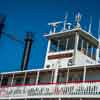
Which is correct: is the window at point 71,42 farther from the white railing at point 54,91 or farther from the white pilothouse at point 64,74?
the white railing at point 54,91

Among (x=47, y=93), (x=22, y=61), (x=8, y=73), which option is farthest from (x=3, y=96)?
(x=22, y=61)

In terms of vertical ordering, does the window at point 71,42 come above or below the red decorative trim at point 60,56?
above

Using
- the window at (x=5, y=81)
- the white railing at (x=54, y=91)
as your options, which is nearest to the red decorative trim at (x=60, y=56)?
the white railing at (x=54, y=91)

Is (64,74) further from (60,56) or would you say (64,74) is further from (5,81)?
(5,81)

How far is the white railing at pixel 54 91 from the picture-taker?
1158 inches

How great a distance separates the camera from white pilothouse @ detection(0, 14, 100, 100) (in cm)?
3122

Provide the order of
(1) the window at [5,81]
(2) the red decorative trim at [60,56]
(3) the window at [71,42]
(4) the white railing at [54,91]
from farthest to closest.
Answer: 1. (1) the window at [5,81]
2. (3) the window at [71,42]
3. (2) the red decorative trim at [60,56]
4. (4) the white railing at [54,91]

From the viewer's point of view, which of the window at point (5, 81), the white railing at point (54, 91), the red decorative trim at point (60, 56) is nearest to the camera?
the white railing at point (54, 91)

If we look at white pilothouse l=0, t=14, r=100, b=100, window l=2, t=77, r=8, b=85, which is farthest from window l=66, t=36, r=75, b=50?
window l=2, t=77, r=8, b=85

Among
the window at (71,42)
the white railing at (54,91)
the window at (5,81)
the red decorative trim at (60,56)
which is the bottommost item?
the white railing at (54,91)

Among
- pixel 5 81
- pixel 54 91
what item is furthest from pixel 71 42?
pixel 5 81

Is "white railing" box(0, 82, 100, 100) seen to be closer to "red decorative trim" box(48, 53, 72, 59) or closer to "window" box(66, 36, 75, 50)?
"red decorative trim" box(48, 53, 72, 59)

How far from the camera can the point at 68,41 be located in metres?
40.2

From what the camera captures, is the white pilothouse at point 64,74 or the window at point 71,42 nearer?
the white pilothouse at point 64,74
